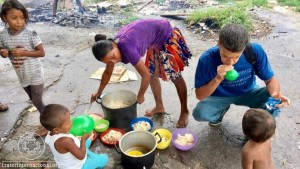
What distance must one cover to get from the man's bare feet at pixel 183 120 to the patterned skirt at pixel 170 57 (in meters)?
0.53

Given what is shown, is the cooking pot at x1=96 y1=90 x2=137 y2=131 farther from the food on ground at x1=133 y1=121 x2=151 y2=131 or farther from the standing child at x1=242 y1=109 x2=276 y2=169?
the standing child at x1=242 y1=109 x2=276 y2=169

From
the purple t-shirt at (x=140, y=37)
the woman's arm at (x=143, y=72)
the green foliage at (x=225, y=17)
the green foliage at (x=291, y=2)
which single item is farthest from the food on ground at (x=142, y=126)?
the green foliage at (x=291, y=2)

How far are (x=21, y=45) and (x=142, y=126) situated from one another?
5.43 ft

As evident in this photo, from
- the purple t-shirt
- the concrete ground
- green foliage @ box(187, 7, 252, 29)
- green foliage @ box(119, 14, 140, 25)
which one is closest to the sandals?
the concrete ground

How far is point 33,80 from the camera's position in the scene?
3.24 meters

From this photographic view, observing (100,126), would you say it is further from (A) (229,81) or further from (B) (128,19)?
(B) (128,19)

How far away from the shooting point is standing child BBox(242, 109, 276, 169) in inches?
84.4

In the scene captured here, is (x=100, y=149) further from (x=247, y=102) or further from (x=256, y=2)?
(x=256, y=2)

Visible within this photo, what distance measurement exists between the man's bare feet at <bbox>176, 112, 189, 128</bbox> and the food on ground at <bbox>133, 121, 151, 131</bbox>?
42cm

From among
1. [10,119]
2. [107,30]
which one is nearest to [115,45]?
[10,119]

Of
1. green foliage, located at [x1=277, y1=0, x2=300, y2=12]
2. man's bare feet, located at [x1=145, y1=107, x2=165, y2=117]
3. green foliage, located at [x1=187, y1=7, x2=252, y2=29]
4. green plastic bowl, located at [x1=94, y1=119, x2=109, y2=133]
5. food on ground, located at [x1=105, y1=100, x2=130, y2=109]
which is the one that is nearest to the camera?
green plastic bowl, located at [x1=94, y1=119, x2=109, y2=133]

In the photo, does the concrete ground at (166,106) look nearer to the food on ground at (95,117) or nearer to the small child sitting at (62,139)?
the food on ground at (95,117)

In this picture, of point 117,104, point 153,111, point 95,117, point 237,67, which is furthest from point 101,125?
point 237,67

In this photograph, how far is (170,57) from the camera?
3217 mm
